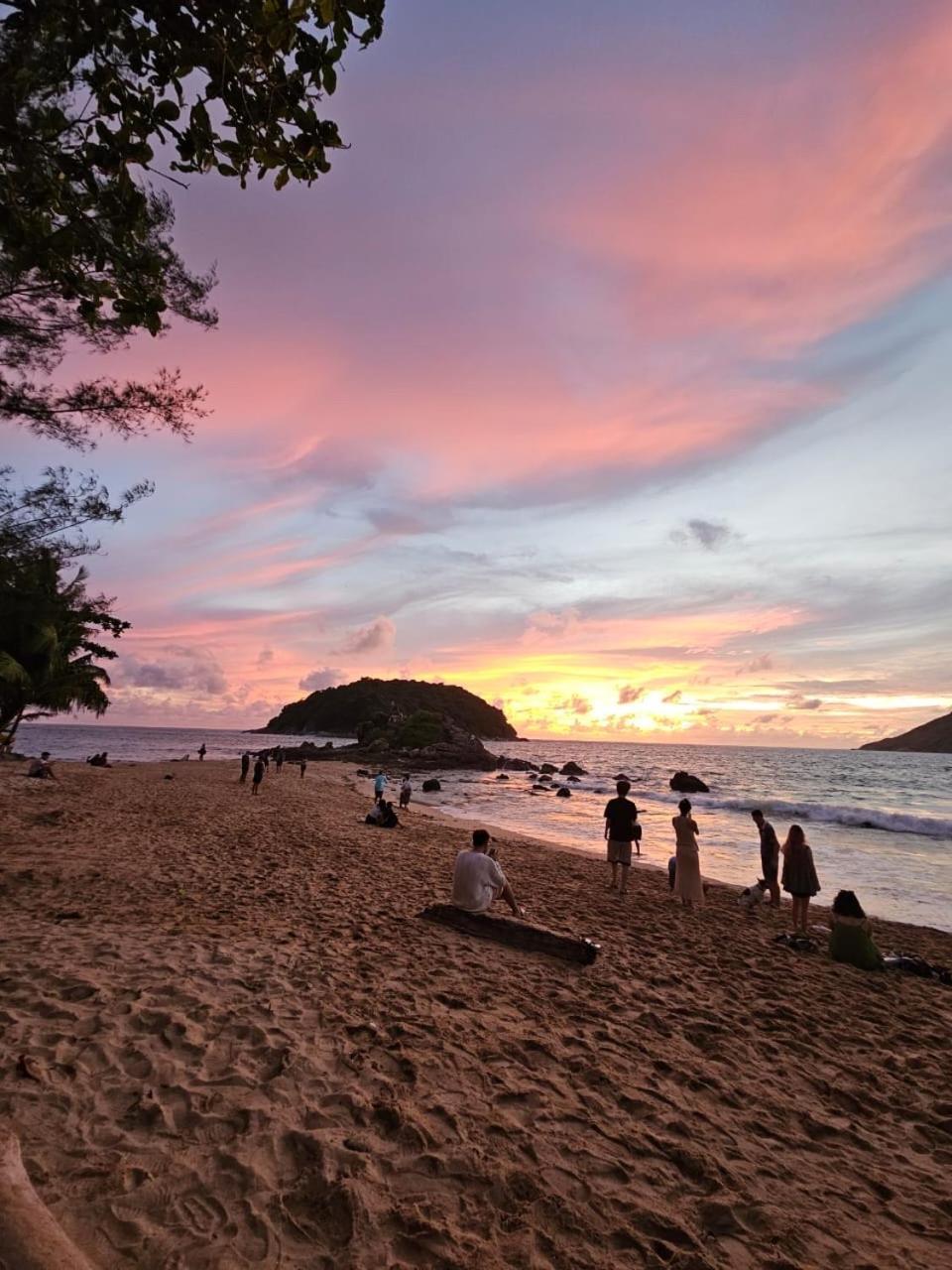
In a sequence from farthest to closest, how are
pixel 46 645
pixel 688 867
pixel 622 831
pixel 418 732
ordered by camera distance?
pixel 418 732, pixel 46 645, pixel 622 831, pixel 688 867

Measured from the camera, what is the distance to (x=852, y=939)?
29.8 feet

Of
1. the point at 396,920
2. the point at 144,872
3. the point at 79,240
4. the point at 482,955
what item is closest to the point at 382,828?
the point at 144,872

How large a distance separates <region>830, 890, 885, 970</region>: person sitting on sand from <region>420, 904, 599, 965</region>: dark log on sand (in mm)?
4236

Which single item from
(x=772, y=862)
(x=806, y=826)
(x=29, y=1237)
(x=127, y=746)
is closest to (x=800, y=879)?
(x=772, y=862)

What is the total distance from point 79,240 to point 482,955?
26.8 feet

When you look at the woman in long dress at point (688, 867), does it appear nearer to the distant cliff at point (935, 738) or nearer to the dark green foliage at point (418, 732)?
the dark green foliage at point (418, 732)

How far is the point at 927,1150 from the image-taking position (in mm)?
4590

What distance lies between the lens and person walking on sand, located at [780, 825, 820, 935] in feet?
35.7

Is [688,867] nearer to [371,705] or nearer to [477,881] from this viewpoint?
[477,881]

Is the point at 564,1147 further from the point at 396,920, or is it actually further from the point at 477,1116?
the point at 396,920

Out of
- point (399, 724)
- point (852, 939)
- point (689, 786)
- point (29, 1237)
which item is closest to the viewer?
point (29, 1237)

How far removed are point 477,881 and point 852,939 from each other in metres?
5.79

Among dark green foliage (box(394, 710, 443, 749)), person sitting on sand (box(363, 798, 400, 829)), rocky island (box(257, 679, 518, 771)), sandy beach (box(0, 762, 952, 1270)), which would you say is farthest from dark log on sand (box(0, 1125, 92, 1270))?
dark green foliage (box(394, 710, 443, 749))

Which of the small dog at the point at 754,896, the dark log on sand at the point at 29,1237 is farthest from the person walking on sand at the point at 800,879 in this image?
the dark log on sand at the point at 29,1237
